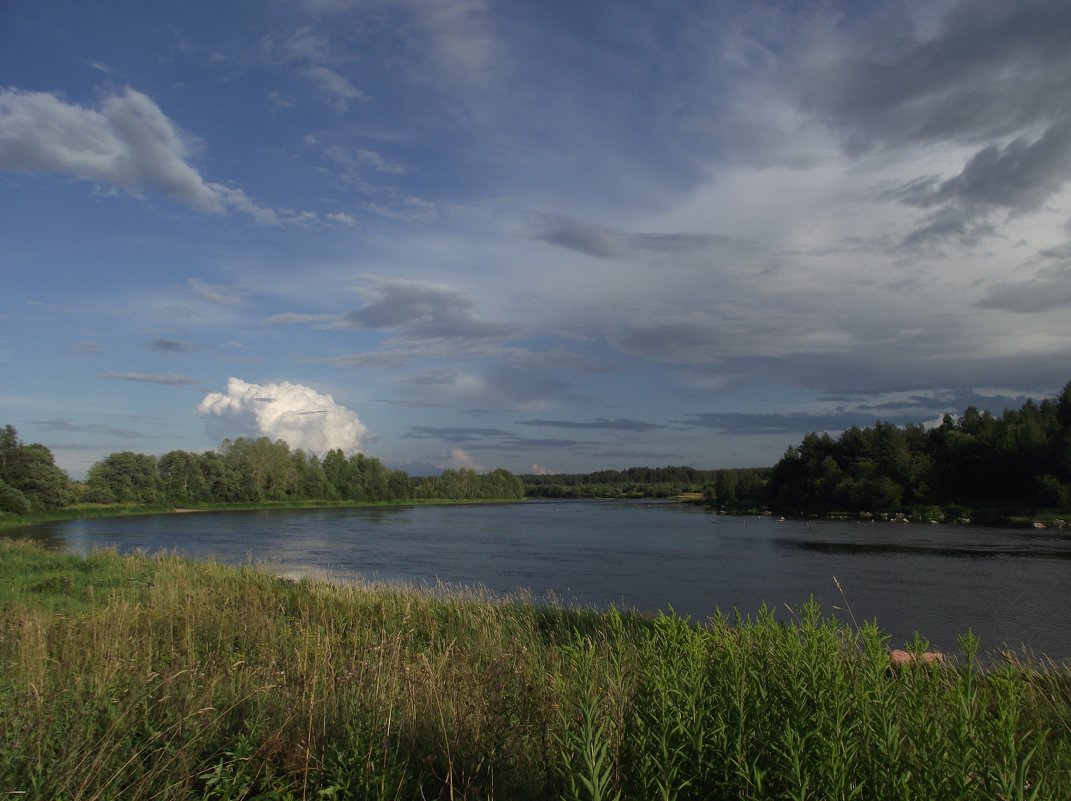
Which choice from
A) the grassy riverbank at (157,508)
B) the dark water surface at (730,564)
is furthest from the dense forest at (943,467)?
the grassy riverbank at (157,508)

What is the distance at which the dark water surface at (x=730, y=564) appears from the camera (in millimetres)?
21875

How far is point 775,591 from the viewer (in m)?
25.8

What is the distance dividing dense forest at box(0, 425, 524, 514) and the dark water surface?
62.6 ft

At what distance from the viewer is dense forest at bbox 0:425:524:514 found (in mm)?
68625

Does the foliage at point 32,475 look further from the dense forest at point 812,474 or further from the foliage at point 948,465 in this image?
the foliage at point 948,465

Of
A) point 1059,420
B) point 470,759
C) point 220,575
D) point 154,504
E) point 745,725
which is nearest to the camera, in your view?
point 745,725

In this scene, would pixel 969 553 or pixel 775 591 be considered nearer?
pixel 775 591

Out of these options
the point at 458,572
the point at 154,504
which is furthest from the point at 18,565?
the point at 154,504

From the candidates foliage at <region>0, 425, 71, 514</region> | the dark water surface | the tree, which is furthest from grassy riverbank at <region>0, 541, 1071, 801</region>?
the tree

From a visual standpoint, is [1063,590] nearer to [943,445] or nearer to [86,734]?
[86,734]

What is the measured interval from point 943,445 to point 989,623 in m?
65.5

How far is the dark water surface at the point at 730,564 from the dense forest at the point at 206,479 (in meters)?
19.1

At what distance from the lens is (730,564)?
3456cm

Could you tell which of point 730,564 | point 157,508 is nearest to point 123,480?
point 157,508
